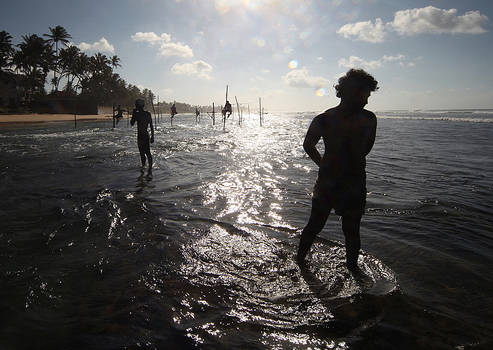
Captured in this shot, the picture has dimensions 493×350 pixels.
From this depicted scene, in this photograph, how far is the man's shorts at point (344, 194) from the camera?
10.1 feet

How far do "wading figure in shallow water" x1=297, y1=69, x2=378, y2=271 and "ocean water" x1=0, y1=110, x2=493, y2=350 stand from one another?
784mm

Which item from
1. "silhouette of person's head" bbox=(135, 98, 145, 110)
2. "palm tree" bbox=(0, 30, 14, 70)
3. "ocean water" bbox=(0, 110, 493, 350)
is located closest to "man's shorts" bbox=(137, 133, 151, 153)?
"silhouette of person's head" bbox=(135, 98, 145, 110)

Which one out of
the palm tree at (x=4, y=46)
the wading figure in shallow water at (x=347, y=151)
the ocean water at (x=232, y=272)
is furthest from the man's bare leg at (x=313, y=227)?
the palm tree at (x=4, y=46)

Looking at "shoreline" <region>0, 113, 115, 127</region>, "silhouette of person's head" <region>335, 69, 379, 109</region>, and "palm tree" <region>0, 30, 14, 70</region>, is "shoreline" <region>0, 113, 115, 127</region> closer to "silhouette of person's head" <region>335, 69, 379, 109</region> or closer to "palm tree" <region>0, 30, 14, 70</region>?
"palm tree" <region>0, 30, 14, 70</region>

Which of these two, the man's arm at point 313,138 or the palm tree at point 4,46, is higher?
the palm tree at point 4,46

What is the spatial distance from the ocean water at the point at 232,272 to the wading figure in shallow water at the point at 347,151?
78 centimetres

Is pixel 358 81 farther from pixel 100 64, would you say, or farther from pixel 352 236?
pixel 100 64

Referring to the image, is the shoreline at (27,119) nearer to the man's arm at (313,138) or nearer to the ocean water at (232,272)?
the ocean water at (232,272)

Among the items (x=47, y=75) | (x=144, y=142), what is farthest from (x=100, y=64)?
(x=144, y=142)

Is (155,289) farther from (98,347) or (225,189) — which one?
(225,189)

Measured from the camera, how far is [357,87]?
9.44ft

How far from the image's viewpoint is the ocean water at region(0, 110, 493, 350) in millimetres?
2354

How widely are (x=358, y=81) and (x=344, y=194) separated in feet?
4.09

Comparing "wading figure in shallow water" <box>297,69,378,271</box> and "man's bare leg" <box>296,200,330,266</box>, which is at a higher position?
"wading figure in shallow water" <box>297,69,378,271</box>
